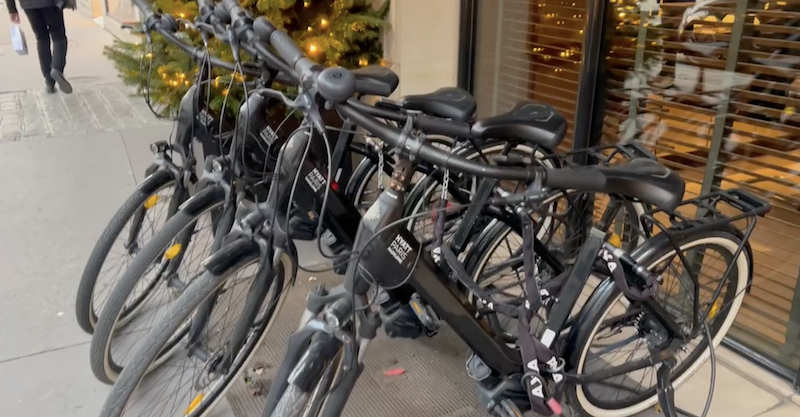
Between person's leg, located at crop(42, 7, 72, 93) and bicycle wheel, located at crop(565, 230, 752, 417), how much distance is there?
6.44 meters

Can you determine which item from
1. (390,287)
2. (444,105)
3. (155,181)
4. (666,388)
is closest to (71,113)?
(155,181)

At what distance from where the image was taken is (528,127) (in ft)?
6.56

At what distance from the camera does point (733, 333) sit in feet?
9.53

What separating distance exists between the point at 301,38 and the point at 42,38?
442cm

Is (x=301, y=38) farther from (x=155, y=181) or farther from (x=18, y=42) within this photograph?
(x=18, y=42)

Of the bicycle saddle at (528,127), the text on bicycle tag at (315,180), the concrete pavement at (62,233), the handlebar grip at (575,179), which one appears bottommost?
the concrete pavement at (62,233)

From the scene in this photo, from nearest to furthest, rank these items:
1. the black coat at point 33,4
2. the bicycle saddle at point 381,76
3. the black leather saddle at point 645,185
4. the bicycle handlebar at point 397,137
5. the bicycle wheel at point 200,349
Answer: the bicycle handlebar at point 397,137, the black leather saddle at point 645,185, the bicycle saddle at point 381,76, the bicycle wheel at point 200,349, the black coat at point 33,4

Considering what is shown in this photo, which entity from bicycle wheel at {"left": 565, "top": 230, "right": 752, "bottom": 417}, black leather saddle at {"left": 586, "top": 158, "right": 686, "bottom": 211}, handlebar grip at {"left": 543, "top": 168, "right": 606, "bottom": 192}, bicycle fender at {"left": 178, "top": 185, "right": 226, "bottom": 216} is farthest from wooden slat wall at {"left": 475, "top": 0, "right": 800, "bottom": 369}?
bicycle fender at {"left": 178, "top": 185, "right": 226, "bottom": 216}

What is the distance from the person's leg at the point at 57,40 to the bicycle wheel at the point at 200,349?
5425 mm

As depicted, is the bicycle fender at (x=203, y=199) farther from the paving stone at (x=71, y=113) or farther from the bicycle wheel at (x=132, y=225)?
the paving stone at (x=71, y=113)

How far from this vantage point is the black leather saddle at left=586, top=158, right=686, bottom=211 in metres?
1.74

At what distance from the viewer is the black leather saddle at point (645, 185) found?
1.74 meters

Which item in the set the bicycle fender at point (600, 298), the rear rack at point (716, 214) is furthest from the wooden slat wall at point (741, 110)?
the bicycle fender at point (600, 298)

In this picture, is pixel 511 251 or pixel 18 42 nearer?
pixel 511 251
